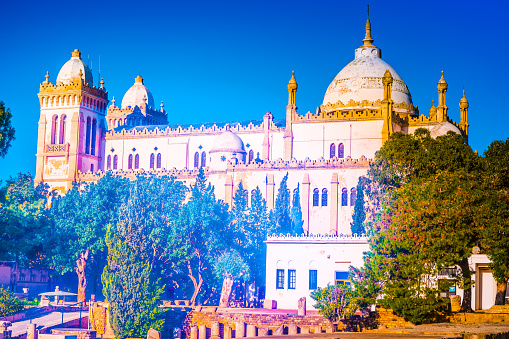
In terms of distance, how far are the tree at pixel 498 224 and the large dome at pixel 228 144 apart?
34602 millimetres

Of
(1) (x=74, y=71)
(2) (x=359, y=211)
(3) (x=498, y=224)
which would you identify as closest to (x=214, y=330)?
(3) (x=498, y=224)

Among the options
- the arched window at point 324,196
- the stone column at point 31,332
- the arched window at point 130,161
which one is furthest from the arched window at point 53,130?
the stone column at point 31,332

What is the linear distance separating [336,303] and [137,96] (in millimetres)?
60383

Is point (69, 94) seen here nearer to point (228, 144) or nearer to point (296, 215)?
point (228, 144)

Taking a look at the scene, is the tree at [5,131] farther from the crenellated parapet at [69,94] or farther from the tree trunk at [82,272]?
the crenellated parapet at [69,94]

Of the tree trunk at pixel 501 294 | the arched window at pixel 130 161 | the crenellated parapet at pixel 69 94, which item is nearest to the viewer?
the tree trunk at pixel 501 294

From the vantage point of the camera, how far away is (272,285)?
6038 cm

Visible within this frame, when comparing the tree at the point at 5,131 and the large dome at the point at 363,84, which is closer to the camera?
the tree at the point at 5,131

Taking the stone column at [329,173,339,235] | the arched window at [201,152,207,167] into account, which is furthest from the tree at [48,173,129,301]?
the stone column at [329,173,339,235]

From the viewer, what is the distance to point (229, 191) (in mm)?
77875

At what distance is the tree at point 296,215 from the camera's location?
72.9 metres

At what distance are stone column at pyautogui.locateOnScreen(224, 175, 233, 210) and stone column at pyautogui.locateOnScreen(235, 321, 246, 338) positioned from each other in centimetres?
2461

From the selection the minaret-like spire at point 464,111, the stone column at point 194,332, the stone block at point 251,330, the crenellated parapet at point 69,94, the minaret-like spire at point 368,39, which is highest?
the minaret-like spire at point 368,39

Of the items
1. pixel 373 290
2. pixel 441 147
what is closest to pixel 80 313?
pixel 373 290
